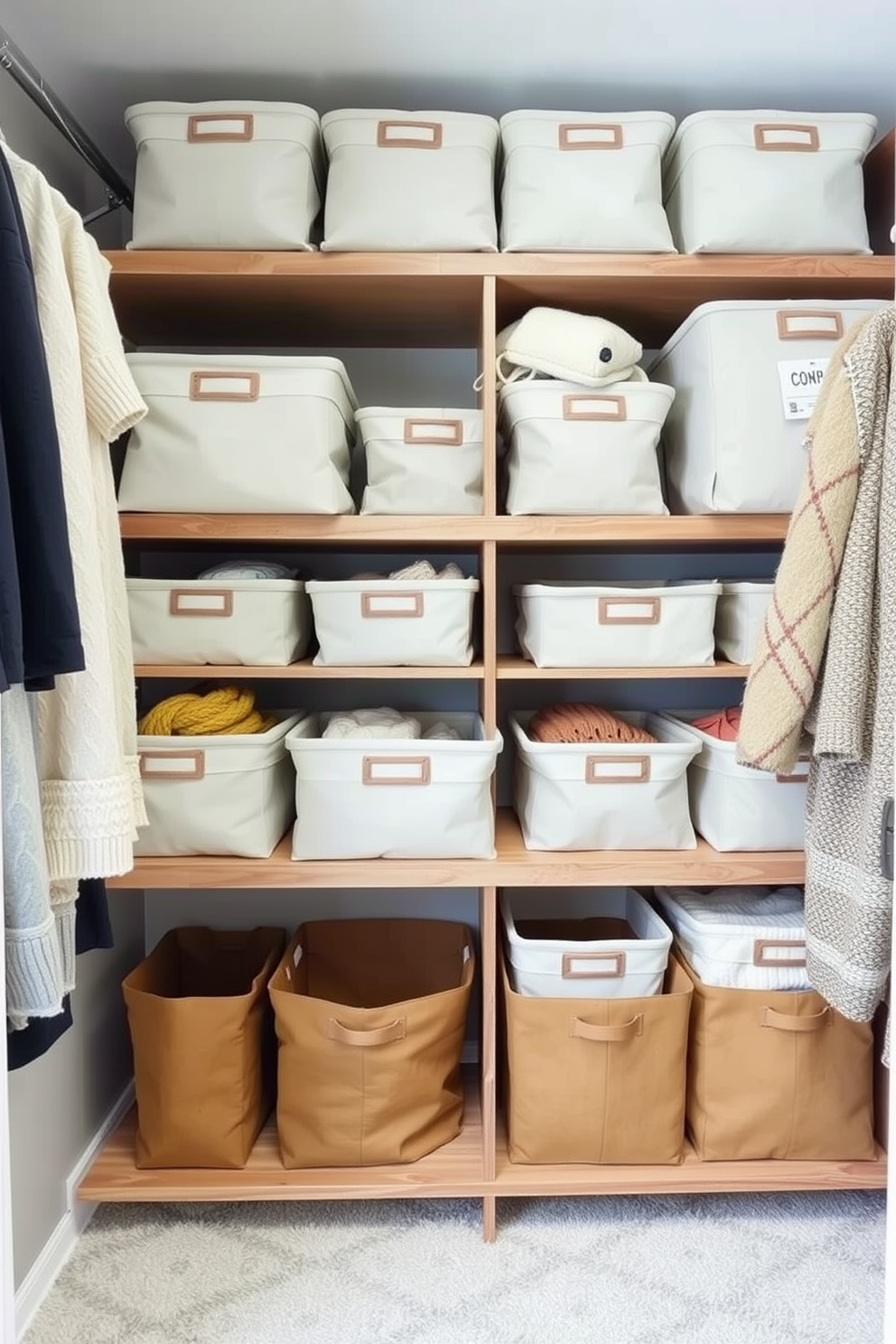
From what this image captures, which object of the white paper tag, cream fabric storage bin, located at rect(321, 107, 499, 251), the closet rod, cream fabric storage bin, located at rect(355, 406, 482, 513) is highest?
the closet rod

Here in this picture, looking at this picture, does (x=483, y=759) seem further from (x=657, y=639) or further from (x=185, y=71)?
(x=185, y=71)

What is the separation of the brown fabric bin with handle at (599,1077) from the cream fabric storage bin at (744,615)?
26.0 inches

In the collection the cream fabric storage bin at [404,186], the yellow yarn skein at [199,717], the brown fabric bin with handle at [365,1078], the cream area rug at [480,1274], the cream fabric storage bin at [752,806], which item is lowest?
the cream area rug at [480,1274]

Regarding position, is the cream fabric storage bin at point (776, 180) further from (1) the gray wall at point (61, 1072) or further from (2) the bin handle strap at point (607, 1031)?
(2) the bin handle strap at point (607, 1031)

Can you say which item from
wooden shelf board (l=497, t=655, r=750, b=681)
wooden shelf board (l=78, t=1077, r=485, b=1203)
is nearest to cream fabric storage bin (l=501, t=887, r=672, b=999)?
wooden shelf board (l=78, t=1077, r=485, b=1203)

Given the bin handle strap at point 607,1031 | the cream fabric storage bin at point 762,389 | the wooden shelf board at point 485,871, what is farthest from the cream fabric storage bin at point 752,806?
the cream fabric storage bin at point 762,389

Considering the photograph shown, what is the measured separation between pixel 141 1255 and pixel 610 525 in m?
1.63

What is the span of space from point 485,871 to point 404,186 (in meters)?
1.28

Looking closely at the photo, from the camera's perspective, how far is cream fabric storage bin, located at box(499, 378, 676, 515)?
1.55 meters

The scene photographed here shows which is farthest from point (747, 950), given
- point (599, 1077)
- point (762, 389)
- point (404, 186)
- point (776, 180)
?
point (404, 186)

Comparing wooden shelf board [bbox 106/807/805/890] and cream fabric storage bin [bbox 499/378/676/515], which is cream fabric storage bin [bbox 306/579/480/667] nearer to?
cream fabric storage bin [bbox 499/378/676/515]

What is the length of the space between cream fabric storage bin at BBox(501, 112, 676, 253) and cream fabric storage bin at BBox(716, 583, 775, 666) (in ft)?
2.15

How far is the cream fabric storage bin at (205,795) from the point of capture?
5.18 feet

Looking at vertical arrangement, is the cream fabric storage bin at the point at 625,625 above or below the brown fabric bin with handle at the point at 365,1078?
above
